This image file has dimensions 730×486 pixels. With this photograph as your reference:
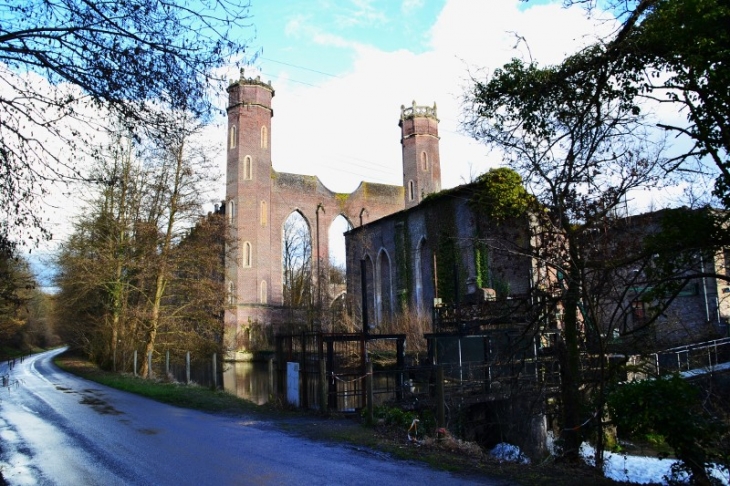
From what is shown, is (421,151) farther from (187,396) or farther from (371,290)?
(187,396)

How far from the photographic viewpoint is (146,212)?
1024 inches

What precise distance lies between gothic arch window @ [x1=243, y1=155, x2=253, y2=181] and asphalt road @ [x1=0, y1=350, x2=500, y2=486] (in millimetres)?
35284

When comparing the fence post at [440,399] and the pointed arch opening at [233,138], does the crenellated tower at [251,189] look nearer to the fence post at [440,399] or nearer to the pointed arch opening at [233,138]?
the pointed arch opening at [233,138]

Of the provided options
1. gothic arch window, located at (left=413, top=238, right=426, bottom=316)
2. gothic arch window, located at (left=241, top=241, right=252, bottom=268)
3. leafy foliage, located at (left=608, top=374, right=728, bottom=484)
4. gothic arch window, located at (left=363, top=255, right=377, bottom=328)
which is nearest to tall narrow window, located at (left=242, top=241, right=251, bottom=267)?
gothic arch window, located at (left=241, top=241, right=252, bottom=268)

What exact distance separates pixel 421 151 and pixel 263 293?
19.3 meters

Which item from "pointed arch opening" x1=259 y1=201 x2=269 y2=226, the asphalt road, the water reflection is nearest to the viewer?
the asphalt road

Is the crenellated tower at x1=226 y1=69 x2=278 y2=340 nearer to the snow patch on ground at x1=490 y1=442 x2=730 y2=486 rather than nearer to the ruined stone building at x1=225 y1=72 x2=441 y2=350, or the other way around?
the ruined stone building at x1=225 y1=72 x2=441 y2=350

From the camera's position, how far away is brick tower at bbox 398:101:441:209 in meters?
53.3

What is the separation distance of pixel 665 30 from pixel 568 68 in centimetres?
151

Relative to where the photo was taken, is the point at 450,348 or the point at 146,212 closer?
the point at 450,348

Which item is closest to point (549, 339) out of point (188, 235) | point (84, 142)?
point (84, 142)

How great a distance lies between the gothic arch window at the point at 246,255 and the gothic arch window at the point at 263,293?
72.8 inches

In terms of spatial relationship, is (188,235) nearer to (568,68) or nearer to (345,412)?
(345,412)

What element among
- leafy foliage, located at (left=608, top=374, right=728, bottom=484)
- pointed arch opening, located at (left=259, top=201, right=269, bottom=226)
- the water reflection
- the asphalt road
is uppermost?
pointed arch opening, located at (left=259, top=201, right=269, bottom=226)
